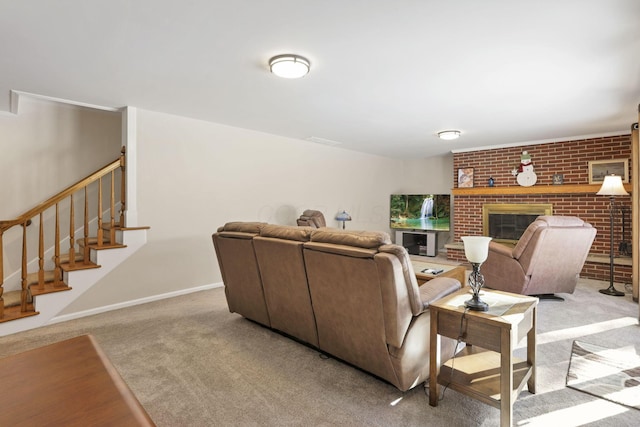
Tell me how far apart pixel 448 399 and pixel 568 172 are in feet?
16.6

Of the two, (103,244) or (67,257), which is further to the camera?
(67,257)


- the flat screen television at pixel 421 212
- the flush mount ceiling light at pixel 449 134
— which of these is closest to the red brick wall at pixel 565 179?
the flat screen television at pixel 421 212

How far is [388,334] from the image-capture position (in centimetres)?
181

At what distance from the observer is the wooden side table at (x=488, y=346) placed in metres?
1.54

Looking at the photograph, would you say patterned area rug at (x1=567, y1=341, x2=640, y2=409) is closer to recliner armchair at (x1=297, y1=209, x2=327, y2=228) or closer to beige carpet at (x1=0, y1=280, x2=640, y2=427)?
beige carpet at (x1=0, y1=280, x2=640, y2=427)

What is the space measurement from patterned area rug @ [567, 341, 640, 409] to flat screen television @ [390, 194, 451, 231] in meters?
4.24

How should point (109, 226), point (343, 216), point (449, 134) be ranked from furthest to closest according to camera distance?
point (343, 216), point (449, 134), point (109, 226)

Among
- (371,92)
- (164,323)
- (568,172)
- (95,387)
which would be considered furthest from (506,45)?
(568,172)

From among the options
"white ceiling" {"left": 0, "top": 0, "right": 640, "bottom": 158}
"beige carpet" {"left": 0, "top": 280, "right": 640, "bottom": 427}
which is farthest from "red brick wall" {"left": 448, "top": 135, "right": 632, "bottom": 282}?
"beige carpet" {"left": 0, "top": 280, "right": 640, "bottom": 427}

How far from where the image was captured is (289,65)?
2410 mm

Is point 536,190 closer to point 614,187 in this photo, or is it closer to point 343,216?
point 614,187

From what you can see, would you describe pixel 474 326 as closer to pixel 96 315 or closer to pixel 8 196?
pixel 96 315

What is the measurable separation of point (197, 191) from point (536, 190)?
549 cm

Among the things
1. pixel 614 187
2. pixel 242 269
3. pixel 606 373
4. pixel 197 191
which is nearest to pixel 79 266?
pixel 197 191
